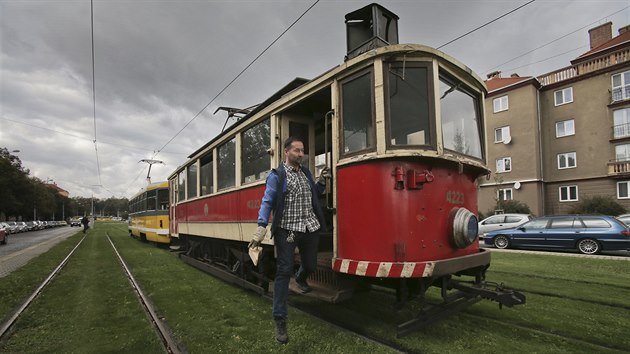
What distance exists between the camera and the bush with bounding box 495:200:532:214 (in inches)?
998

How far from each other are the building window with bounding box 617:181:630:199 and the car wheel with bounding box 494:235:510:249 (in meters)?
16.1

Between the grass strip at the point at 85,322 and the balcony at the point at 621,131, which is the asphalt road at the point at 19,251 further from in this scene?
the balcony at the point at 621,131

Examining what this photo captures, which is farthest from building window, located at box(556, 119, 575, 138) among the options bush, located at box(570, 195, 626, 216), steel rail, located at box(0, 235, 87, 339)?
steel rail, located at box(0, 235, 87, 339)

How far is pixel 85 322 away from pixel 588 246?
13.4 meters

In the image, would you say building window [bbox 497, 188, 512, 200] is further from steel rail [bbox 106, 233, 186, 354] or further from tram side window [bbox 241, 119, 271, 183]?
steel rail [bbox 106, 233, 186, 354]

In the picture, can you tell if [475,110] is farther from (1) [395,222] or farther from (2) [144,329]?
(2) [144,329]

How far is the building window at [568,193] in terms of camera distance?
1038 inches

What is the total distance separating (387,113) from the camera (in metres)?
3.73

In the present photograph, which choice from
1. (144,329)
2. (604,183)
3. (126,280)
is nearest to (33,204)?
(126,280)

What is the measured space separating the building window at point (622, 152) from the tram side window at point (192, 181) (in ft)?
89.1

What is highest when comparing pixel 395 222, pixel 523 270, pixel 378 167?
pixel 378 167

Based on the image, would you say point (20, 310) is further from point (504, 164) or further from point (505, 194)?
point (504, 164)

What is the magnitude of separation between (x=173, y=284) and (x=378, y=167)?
207 inches

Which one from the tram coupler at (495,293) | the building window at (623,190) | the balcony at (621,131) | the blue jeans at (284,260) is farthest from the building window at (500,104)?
the blue jeans at (284,260)
